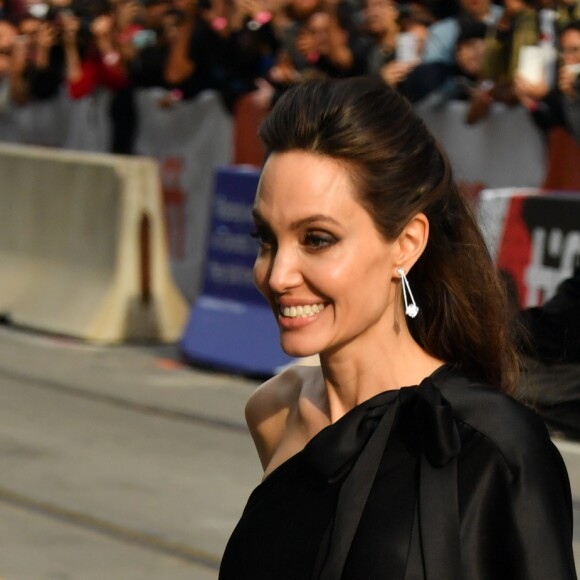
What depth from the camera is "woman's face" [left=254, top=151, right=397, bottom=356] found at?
2.46 m

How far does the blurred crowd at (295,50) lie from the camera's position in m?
9.83

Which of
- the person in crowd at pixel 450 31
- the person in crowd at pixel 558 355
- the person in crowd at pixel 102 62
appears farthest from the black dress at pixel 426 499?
the person in crowd at pixel 102 62

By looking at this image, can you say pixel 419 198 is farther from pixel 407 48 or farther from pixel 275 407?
pixel 407 48

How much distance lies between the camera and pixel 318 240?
2463 mm

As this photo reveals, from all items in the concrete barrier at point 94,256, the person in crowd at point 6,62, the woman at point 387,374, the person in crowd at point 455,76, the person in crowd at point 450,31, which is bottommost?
the concrete barrier at point 94,256

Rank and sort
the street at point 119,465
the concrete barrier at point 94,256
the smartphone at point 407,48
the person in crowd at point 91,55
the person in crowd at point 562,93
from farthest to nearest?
the person in crowd at point 91,55 < the concrete barrier at point 94,256 < the smartphone at point 407,48 < the person in crowd at point 562,93 < the street at point 119,465

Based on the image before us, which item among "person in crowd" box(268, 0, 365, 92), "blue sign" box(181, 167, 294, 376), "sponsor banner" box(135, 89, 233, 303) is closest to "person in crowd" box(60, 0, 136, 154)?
"sponsor banner" box(135, 89, 233, 303)

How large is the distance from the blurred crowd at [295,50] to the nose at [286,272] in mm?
6215

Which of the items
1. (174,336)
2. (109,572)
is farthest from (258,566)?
(174,336)

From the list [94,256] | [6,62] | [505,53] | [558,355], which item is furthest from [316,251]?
[6,62]

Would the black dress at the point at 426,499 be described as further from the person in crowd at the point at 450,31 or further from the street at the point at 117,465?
A: the person in crowd at the point at 450,31

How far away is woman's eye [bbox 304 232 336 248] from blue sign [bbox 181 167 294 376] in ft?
24.4

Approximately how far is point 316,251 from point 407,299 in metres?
0.22

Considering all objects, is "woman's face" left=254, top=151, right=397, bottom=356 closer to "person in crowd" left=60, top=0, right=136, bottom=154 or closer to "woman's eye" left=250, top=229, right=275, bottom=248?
"woman's eye" left=250, top=229, right=275, bottom=248
